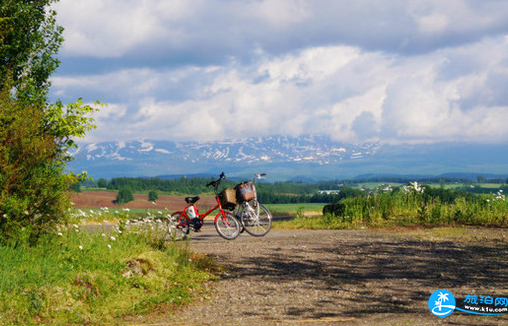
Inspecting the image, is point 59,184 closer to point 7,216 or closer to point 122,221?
point 7,216

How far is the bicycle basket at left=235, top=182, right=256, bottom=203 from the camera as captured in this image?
1445 cm

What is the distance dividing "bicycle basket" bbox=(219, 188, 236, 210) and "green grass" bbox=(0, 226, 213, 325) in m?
4.28

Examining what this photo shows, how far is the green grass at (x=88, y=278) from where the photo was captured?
692cm

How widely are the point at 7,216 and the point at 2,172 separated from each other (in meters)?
0.75

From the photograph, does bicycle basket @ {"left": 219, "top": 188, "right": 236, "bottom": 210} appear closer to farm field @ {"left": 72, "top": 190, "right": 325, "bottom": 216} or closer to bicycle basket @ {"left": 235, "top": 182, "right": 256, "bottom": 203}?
bicycle basket @ {"left": 235, "top": 182, "right": 256, "bottom": 203}

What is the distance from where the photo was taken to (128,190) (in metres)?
44.0

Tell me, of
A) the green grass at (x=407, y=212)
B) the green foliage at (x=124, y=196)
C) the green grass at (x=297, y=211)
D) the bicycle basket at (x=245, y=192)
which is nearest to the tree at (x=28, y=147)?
the bicycle basket at (x=245, y=192)

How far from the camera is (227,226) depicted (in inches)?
577

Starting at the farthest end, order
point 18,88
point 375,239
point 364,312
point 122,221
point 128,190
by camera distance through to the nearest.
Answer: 1. point 128,190
2. point 375,239
3. point 18,88
4. point 122,221
5. point 364,312

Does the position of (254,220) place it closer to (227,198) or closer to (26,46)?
(227,198)

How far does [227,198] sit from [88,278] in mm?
6931

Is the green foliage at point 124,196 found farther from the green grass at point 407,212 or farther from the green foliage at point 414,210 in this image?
the green grass at point 407,212

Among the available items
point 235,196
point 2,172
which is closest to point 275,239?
point 235,196

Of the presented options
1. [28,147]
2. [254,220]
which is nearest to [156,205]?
[254,220]
